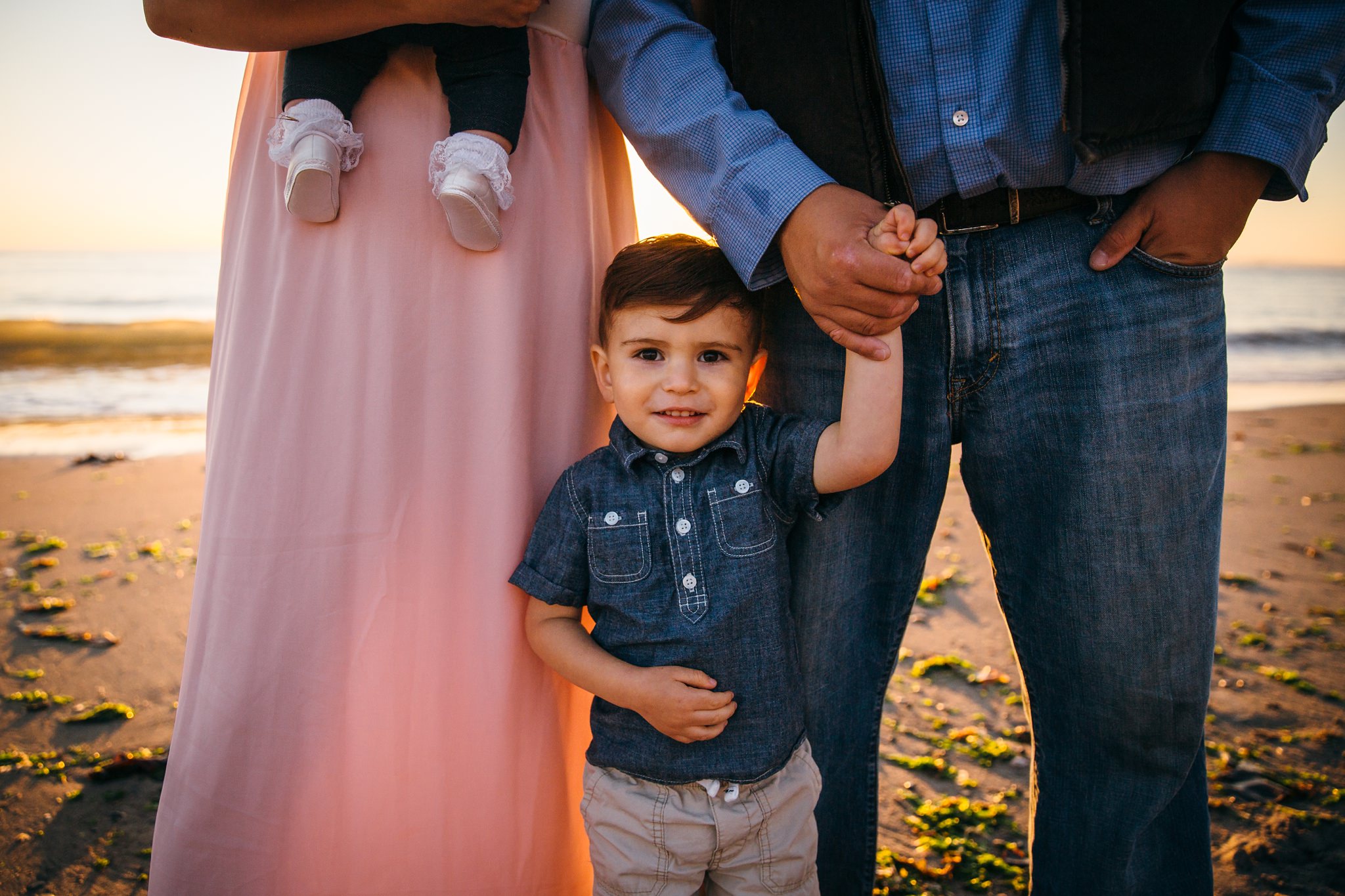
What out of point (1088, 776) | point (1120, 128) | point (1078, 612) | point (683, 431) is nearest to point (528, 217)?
point (683, 431)

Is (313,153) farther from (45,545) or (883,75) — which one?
(45,545)

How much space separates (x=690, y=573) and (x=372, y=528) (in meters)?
0.60

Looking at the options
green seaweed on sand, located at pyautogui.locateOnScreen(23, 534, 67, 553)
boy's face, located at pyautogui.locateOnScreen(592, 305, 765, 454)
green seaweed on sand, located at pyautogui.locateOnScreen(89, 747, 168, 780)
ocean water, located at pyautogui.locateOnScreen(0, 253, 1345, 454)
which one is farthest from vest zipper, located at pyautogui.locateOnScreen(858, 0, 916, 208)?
ocean water, located at pyautogui.locateOnScreen(0, 253, 1345, 454)

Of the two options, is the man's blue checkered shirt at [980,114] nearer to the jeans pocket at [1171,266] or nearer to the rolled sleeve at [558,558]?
the jeans pocket at [1171,266]

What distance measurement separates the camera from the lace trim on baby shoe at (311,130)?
137 centimetres

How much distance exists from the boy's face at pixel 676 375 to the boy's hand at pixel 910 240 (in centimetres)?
37

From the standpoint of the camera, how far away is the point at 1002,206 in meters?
1.42

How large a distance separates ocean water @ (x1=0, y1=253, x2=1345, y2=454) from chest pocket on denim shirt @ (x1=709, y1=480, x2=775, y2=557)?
5.95 meters

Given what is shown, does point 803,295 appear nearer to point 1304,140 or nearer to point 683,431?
point 683,431

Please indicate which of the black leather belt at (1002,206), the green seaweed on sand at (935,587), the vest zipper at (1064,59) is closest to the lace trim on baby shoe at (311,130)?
the black leather belt at (1002,206)

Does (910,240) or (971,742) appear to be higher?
(910,240)

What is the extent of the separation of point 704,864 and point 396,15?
5.38 ft

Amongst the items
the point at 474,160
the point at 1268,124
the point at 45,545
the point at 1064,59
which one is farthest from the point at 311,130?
the point at 45,545

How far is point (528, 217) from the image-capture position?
5.12 feet
